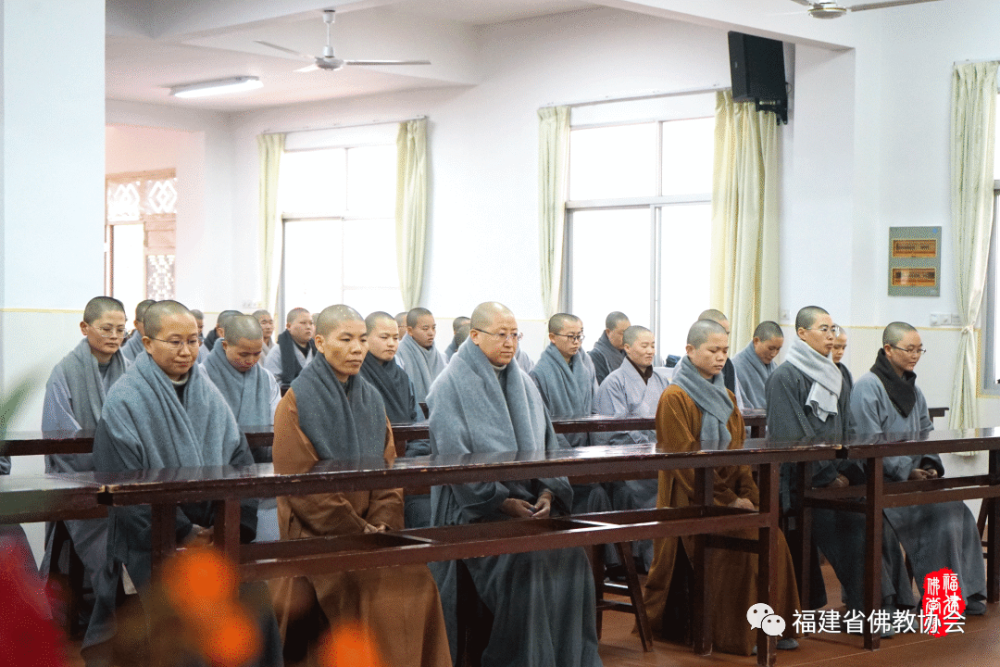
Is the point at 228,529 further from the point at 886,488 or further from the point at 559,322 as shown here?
the point at 559,322

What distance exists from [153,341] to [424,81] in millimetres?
7854

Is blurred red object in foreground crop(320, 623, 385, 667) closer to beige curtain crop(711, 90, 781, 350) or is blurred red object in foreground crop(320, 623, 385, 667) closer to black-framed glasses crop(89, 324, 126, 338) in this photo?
black-framed glasses crop(89, 324, 126, 338)

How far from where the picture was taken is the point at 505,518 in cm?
376

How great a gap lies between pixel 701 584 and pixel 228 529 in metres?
2.03

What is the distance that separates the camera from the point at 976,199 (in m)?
7.95

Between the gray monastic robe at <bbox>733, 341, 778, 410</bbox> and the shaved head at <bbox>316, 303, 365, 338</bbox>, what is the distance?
3.52m

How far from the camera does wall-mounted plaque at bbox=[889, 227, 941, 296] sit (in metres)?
8.21

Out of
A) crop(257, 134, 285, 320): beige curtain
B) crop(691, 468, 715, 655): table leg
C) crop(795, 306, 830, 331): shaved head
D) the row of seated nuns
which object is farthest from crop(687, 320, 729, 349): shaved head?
crop(257, 134, 285, 320): beige curtain

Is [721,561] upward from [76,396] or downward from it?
downward

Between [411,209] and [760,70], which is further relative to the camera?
[411,209]

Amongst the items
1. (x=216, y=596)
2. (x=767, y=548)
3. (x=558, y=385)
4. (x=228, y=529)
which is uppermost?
(x=558, y=385)

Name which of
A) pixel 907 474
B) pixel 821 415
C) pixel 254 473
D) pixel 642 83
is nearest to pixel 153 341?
pixel 254 473

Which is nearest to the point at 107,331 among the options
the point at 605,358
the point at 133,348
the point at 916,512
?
the point at 133,348

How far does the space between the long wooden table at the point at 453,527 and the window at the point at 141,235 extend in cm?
1069
